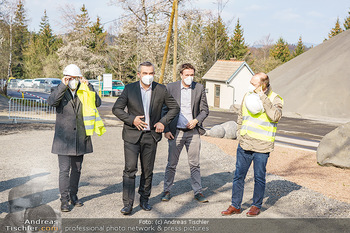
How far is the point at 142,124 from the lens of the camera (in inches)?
180

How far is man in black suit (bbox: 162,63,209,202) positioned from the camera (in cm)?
533

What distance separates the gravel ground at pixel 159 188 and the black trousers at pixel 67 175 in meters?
0.25

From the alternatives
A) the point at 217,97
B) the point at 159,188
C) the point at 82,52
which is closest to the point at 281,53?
the point at 217,97

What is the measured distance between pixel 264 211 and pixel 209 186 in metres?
1.40

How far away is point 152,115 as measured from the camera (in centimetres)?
479

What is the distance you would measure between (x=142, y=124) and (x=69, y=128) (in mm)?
1049

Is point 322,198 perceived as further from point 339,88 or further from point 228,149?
point 339,88

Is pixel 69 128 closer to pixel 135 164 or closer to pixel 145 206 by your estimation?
pixel 135 164

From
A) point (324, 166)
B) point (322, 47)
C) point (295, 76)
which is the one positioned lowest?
point (324, 166)

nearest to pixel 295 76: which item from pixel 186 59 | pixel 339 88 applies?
pixel 339 88

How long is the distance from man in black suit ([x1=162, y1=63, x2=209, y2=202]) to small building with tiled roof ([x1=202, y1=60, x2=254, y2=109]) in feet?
106

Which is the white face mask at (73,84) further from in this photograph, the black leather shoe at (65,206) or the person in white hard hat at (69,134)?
the black leather shoe at (65,206)

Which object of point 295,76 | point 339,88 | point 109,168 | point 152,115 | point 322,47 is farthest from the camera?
point 322,47

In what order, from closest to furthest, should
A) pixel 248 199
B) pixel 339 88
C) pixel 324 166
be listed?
pixel 248 199
pixel 324 166
pixel 339 88
